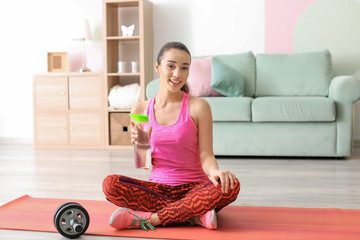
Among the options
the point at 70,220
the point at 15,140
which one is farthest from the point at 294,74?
the point at 15,140

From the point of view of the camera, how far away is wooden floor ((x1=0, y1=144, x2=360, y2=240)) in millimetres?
2021

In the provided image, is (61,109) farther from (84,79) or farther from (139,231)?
(139,231)

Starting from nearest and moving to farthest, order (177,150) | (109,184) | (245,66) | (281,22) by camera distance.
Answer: (109,184) < (177,150) < (245,66) < (281,22)

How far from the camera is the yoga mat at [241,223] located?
148 centimetres

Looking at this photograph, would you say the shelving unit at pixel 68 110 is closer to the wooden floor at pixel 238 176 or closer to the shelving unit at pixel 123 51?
the shelving unit at pixel 123 51

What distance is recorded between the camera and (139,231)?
1537mm

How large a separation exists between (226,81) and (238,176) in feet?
3.97

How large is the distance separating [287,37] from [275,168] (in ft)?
5.70

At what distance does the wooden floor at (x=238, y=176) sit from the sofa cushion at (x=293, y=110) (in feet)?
1.05

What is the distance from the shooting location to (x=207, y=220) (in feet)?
5.01

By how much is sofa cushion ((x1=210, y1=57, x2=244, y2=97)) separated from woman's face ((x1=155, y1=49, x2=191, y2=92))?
6.61 ft

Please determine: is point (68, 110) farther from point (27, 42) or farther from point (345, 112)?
point (345, 112)

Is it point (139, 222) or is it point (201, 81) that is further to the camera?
point (201, 81)

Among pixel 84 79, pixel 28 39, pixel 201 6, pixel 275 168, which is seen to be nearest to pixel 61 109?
pixel 84 79
